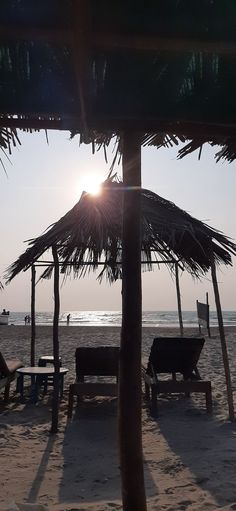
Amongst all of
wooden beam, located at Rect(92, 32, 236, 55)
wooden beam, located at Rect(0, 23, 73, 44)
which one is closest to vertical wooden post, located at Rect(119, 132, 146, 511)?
wooden beam, located at Rect(92, 32, 236, 55)

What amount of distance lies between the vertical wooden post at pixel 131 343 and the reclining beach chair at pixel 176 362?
151 inches

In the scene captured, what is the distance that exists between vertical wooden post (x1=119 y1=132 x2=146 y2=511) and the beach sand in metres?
1.07

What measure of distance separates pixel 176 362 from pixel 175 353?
0.18 metres

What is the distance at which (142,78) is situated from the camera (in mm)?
2143

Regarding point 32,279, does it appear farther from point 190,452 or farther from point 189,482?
point 189,482

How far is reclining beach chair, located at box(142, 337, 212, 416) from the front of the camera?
6105mm

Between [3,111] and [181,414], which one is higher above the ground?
[3,111]

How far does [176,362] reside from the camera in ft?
21.7

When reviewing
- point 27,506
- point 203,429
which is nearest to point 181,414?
point 203,429

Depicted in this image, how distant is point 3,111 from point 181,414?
488 centimetres

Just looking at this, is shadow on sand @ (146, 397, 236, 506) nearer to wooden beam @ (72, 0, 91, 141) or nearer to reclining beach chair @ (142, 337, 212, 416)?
reclining beach chair @ (142, 337, 212, 416)

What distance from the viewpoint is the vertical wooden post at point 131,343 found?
2.29 m

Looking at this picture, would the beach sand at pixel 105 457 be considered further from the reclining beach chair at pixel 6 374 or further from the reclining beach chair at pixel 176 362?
the reclining beach chair at pixel 176 362

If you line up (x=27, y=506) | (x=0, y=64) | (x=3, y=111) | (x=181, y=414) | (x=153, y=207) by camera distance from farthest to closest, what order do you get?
(x=153, y=207)
(x=181, y=414)
(x=27, y=506)
(x=3, y=111)
(x=0, y=64)
